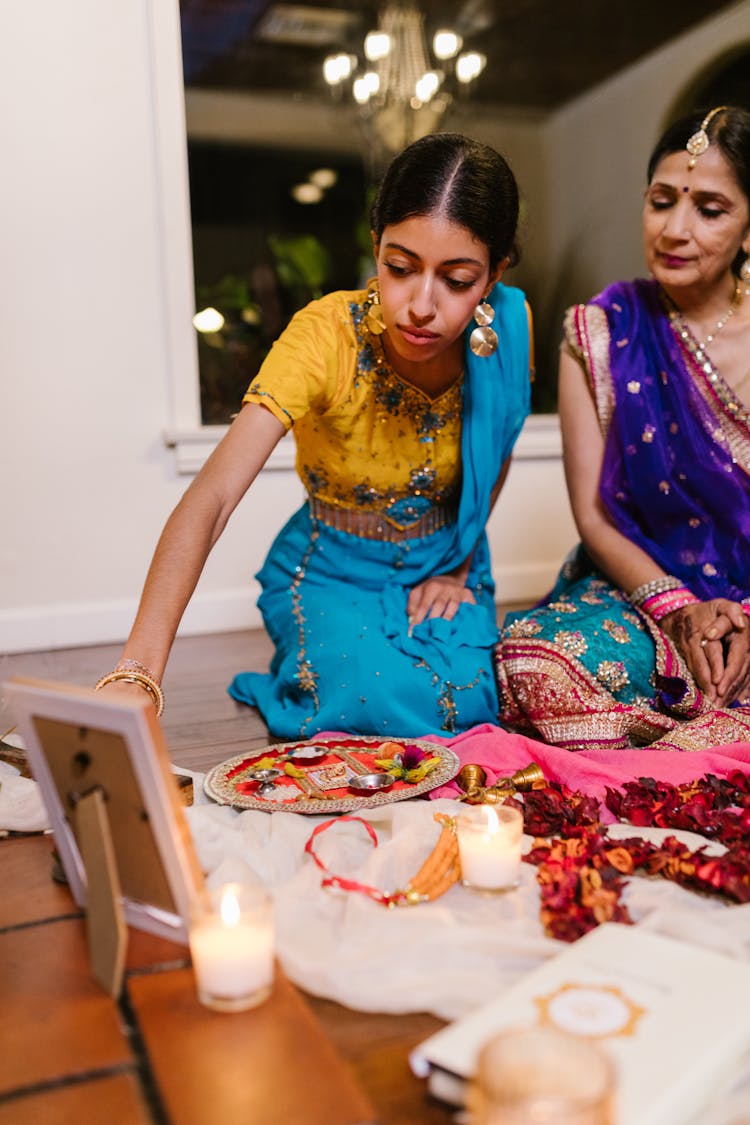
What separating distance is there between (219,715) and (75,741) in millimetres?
1191

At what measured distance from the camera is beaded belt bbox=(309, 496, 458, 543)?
81.4 inches

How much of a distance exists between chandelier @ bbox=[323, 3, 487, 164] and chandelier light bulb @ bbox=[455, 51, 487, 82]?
82 millimetres

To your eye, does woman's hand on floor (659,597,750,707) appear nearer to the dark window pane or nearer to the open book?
the open book

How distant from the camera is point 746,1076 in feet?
2.78

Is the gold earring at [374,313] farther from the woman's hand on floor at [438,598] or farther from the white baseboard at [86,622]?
the white baseboard at [86,622]

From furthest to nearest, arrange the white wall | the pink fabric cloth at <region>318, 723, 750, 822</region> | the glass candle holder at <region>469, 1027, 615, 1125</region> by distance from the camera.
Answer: the white wall, the pink fabric cloth at <region>318, 723, 750, 822</region>, the glass candle holder at <region>469, 1027, 615, 1125</region>

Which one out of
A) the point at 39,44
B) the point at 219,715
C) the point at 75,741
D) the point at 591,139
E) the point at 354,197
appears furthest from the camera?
the point at 591,139

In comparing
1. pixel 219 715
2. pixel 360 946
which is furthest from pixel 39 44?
pixel 360 946

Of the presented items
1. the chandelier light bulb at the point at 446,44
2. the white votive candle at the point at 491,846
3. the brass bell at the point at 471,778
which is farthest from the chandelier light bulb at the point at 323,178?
the white votive candle at the point at 491,846

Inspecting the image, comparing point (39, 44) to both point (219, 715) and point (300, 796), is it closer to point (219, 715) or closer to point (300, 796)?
point (219, 715)

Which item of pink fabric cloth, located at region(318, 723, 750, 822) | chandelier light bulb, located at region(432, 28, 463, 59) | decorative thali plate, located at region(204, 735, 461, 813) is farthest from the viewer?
chandelier light bulb, located at region(432, 28, 463, 59)

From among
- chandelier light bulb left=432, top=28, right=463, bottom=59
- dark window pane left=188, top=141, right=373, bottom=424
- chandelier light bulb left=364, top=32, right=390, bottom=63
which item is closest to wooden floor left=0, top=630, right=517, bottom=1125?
dark window pane left=188, top=141, right=373, bottom=424

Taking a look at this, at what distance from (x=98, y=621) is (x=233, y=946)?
7.40ft

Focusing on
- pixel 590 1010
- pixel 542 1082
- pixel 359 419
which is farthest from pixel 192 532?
pixel 542 1082
